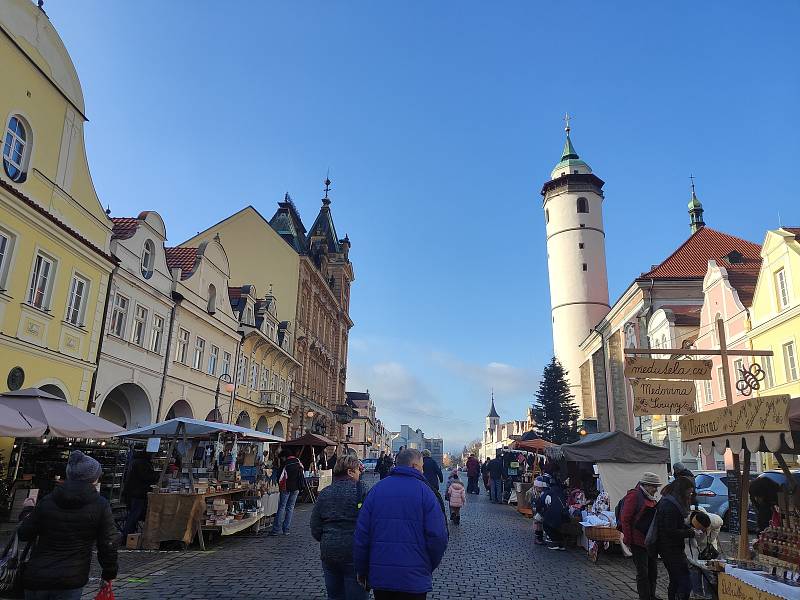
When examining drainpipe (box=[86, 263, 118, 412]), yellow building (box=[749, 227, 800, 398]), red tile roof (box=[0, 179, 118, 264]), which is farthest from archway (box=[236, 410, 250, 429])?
yellow building (box=[749, 227, 800, 398])

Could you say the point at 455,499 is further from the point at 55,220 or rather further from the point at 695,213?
the point at 695,213

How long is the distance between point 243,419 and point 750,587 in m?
29.4

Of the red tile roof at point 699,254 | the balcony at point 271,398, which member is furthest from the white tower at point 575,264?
the balcony at point 271,398

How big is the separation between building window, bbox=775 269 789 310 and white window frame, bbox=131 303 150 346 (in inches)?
986

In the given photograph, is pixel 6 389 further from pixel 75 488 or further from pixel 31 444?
pixel 75 488

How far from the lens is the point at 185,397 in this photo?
24703mm

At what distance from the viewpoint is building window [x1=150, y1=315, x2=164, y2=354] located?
22219 mm

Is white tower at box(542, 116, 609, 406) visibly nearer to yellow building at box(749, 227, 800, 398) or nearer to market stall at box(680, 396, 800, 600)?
yellow building at box(749, 227, 800, 398)

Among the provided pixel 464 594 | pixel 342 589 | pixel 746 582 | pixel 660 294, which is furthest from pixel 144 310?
pixel 660 294

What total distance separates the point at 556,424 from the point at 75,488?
5303 cm

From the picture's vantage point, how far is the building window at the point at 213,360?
2761 centimetres

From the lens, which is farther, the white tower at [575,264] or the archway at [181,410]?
the white tower at [575,264]

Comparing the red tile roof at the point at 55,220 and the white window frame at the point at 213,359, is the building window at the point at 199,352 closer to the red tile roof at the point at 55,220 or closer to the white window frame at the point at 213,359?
the white window frame at the point at 213,359

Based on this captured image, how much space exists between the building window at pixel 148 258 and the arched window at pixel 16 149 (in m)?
6.22
